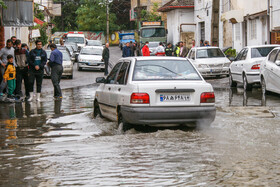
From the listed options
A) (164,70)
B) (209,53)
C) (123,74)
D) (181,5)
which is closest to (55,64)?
(123,74)

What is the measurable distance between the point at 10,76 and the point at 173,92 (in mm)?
8841

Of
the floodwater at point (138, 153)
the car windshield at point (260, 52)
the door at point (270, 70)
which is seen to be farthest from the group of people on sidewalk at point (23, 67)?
the car windshield at point (260, 52)

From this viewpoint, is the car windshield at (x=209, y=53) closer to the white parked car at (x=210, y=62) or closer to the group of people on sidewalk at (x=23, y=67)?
the white parked car at (x=210, y=62)

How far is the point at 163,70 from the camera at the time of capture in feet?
32.3

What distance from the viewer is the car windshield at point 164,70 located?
965cm

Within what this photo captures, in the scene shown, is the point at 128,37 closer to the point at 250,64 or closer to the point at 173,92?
the point at 250,64

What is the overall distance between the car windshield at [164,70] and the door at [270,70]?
22.9 feet

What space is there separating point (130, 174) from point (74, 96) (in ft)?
41.4

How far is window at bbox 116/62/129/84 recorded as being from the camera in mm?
9953

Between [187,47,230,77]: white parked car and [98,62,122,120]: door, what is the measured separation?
583 inches

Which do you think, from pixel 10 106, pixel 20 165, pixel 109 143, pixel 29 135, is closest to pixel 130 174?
pixel 20 165

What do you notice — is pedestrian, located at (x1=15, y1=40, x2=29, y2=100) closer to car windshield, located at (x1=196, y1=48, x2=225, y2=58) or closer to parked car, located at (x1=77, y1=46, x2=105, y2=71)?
car windshield, located at (x1=196, y1=48, x2=225, y2=58)

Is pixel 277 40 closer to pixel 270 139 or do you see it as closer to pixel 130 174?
pixel 270 139

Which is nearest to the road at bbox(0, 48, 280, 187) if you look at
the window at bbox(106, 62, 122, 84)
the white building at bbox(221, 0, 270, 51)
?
the window at bbox(106, 62, 122, 84)
